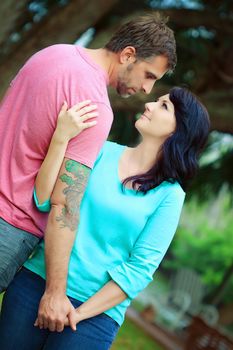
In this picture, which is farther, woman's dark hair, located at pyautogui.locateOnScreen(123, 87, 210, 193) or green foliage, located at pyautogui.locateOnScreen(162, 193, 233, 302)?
green foliage, located at pyautogui.locateOnScreen(162, 193, 233, 302)

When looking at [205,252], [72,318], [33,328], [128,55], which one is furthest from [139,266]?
[205,252]

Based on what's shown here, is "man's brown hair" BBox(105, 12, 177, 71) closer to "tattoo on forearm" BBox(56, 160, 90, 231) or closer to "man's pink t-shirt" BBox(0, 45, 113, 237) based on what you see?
"man's pink t-shirt" BBox(0, 45, 113, 237)

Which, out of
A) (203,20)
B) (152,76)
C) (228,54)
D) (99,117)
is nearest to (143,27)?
(152,76)

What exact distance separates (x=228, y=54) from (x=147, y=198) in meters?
4.42

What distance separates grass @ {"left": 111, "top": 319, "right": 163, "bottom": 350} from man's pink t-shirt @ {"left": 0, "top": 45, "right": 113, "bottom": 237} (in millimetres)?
6266

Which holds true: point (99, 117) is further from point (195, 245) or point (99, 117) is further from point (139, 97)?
point (195, 245)

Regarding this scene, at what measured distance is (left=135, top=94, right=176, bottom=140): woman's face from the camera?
7.22 ft

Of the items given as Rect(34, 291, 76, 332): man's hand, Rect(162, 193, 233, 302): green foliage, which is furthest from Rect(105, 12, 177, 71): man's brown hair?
Rect(162, 193, 233, 302): green foliage

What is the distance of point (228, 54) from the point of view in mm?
6320

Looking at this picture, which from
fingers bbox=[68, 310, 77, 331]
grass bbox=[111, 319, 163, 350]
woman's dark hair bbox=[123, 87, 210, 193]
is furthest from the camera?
grass bbox=[111, 319, 163, 350]

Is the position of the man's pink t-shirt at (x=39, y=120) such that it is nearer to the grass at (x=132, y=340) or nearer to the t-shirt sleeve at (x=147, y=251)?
the t-shirt sleeve at (x=147, y=251)

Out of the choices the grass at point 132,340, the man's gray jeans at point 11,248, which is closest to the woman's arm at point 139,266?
the man's gray jeans at point 11,248

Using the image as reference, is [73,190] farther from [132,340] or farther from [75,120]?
[132,340]

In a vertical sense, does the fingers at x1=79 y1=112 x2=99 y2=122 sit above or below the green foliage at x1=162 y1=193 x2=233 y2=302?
above
